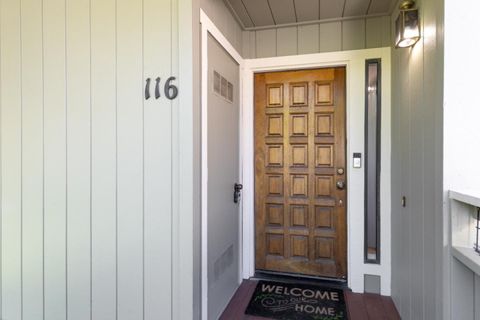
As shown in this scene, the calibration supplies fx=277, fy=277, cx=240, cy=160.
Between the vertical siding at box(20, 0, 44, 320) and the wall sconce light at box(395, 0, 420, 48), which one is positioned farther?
the vertical siding at box(20, 0, 44, 320)

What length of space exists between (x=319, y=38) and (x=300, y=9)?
0.35 m

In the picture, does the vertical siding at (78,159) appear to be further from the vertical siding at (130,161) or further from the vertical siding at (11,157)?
the vertical siding at (11,157)

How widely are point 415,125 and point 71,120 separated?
7.15 ft

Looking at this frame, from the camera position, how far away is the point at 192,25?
1609mm

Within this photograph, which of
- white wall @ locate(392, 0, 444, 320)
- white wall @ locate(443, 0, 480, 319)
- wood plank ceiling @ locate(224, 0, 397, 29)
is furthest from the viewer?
wood plank ceiling @ locate(224, 0, 397, 29)

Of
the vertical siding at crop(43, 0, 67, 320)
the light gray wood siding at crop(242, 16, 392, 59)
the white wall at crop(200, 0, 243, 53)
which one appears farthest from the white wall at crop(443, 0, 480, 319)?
the vertical siding at crop(43, 0, 67, 320)

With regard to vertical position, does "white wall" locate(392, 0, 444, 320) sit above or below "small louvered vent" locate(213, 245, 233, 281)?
above

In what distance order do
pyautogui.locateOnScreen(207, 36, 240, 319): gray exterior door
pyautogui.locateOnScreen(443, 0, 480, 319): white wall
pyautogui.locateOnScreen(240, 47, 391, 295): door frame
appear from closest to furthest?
1. pyautogui.locateOnScreen(443, 0, 480, 319): white wall
2. pyautogui.locateOnScreen(207, 36, 240, 319): gray exterior door
3. pyautogui.locateOnScreen(240, 47, 391, 295): door frame

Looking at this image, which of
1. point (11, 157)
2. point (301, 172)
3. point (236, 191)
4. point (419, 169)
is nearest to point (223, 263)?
point (236, 191)

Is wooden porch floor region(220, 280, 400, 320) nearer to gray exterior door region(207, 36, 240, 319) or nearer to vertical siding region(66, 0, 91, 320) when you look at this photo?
gray exterior door region(207, 36, 240, 319)

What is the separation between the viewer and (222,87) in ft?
7.24

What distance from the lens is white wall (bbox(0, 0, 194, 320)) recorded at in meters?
1.62

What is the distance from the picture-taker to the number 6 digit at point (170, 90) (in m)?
1.61

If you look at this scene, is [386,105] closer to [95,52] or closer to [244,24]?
[244,24]
